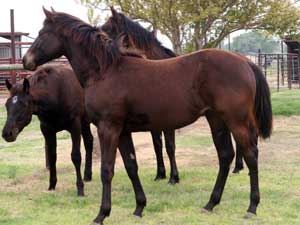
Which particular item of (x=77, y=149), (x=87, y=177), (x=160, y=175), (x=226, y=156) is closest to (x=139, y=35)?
(x=77, y=149)

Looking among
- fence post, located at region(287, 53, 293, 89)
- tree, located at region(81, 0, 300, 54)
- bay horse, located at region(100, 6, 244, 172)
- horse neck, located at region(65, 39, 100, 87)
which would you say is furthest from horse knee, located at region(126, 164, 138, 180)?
fence post, located at region(287, 53, 293, 89)

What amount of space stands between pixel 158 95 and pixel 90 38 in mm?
974

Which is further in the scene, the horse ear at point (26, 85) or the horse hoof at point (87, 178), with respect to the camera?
the horse hoof at point (87, 178)

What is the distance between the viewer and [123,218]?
18.0 feet

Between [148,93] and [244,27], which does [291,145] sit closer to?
[148,93]

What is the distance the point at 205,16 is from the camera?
50.6 feet

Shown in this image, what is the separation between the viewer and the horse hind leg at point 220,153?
5793 millimetres

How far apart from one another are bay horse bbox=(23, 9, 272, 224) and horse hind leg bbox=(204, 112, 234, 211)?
A: 0.30m

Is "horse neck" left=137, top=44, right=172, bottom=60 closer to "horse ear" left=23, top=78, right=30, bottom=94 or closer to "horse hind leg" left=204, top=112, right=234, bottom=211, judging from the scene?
"horse hind leg" left=204, top=112, right=234, bottom=211

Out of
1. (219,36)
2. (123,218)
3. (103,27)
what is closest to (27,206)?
(123,218)

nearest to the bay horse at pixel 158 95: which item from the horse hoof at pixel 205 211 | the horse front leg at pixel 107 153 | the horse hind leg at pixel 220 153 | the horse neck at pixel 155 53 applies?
the horse front leg at pixel 107 153

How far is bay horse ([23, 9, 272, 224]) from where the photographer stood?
17.1ft

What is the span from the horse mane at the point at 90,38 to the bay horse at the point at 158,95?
1 centimetres

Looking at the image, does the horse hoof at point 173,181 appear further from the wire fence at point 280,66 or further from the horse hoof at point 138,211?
the wire fence at point 280,66
